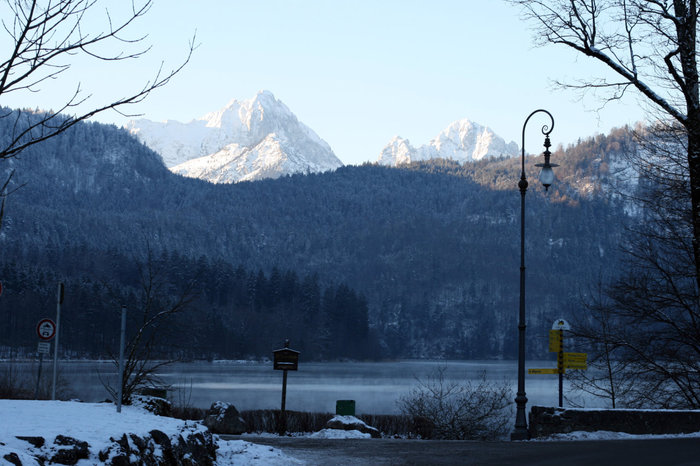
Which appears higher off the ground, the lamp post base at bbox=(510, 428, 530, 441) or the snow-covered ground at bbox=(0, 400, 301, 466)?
the snow-covered ground at bbox=(0, 400, 301, 466)

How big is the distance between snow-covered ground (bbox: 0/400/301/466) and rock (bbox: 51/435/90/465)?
0.23ft

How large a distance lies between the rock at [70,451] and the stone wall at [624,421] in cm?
1187

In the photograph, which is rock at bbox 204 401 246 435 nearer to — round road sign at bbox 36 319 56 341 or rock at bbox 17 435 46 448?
round road sign at bbox 36 319 56 341

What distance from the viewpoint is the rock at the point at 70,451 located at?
31.1ft

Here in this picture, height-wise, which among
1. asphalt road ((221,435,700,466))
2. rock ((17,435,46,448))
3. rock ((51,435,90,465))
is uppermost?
rock ((17,435,46,448))

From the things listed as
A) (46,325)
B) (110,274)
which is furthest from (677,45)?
(110,274)

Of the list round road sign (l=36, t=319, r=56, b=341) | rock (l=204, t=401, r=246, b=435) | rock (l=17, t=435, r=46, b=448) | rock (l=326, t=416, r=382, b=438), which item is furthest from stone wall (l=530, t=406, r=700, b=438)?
round road sign (l=36, t=319, r=56, b=341)

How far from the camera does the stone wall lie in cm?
1828

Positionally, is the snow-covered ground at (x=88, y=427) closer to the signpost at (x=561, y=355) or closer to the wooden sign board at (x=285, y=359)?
the signpost at (x=561, y=355)

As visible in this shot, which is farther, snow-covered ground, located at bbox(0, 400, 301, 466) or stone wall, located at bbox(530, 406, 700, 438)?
stone wall, located at bbox(530, 406, 700, 438)

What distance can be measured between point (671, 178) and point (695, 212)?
288 cm

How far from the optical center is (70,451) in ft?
31.6

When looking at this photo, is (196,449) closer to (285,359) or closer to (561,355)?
(561,355)

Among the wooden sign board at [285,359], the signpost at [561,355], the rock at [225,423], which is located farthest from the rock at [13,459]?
the wooden sign board at [285,359]
